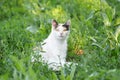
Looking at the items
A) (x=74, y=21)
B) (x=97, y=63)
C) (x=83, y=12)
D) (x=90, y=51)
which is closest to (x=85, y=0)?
(x=83, y=12)

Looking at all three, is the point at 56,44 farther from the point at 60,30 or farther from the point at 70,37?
Answer: the point at 70,37

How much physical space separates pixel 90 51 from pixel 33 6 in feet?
9.27

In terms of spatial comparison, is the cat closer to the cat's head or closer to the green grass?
the cat's head

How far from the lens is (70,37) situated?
8914 mm

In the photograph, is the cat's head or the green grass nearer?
the green grass

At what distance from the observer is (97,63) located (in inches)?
287

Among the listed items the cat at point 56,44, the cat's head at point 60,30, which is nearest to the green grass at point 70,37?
the cat at point 56,44

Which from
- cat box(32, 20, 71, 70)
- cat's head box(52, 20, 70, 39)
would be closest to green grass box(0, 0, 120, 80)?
cat box(32, 20, 71, 70)

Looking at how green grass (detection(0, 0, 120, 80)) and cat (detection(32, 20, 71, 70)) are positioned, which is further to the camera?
cat (detection(32, 20, 71, 70))

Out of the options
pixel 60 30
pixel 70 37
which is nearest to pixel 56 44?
pixel 60 30

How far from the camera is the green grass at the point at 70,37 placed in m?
6.26

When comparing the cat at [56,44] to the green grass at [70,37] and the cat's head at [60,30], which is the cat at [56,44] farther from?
Result: the green grass at [70,37]

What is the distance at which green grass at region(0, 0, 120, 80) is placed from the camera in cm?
626

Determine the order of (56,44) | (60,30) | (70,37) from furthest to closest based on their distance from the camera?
1. (70,37)
2. (56,44)
3. (60,30)
